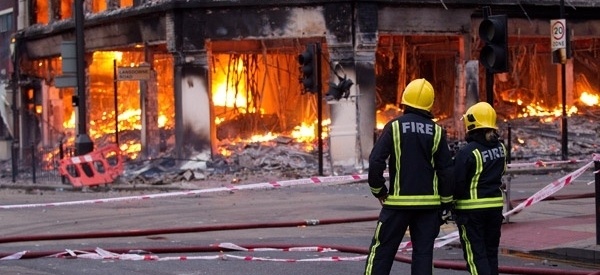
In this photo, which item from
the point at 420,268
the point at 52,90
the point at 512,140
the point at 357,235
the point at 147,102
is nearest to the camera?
→ the point at 420,268

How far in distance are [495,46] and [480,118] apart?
384 cm

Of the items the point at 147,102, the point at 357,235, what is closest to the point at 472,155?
the point at 357,235

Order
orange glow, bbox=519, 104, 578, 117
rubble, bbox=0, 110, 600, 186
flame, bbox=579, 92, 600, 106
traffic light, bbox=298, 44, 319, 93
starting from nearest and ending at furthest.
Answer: traffic light, bbox=298, 44, 319, 93 < rubble, bbox=0, 110, 600, 186 < orange glow, bbox=519, 104, 578, 117 < flame, bbox=579, 92, 600, 106

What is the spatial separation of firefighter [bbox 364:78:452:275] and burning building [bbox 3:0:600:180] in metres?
17.1

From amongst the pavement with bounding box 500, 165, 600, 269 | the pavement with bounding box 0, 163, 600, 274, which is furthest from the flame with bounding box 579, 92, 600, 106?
the pavement with bounding box 500, 165, 600, 269

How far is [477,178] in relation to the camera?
8.98m

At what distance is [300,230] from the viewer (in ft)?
49.5

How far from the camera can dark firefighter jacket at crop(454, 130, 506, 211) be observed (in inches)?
351

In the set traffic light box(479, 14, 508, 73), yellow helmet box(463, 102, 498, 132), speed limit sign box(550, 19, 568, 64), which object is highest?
speed limit sign box(550, 19, 568, 64)

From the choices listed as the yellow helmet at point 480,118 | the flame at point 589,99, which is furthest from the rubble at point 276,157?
the yellow helmet at point 480,118

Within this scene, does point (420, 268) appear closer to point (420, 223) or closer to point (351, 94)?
point (420, 223)

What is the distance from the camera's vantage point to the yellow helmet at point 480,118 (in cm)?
909

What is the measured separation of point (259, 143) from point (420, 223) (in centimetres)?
2098

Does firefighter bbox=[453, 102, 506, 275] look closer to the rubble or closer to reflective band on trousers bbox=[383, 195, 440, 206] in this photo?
reflective band on trousers bbox=[383, 195, 440, 206]
